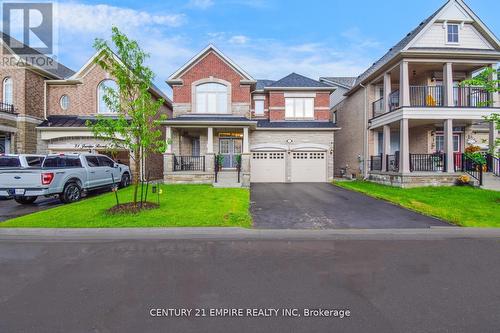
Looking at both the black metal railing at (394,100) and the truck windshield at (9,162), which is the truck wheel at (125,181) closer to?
the truck windshield at (9,162)

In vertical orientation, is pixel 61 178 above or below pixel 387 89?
below

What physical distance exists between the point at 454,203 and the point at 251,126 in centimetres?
1157

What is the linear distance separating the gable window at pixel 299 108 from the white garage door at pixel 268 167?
→ 330 cm

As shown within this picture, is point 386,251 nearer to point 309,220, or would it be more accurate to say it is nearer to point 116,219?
point 309,220

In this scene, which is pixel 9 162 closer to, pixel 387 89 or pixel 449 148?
pixel 387 89

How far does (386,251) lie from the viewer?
5.34 metres

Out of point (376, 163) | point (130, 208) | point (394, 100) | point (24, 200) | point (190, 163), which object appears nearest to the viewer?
point (130, 208)

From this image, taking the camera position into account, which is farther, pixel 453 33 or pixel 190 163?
pixel 190 163

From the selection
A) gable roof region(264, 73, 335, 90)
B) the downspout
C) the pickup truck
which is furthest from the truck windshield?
the downspout

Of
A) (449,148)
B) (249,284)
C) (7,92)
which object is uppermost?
(7,92)

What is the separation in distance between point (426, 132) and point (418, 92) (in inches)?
109

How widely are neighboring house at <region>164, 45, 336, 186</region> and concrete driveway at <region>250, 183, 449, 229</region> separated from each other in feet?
23.9

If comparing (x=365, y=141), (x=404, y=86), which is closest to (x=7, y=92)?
(x=365, y=141)

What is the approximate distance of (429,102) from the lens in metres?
16.0
